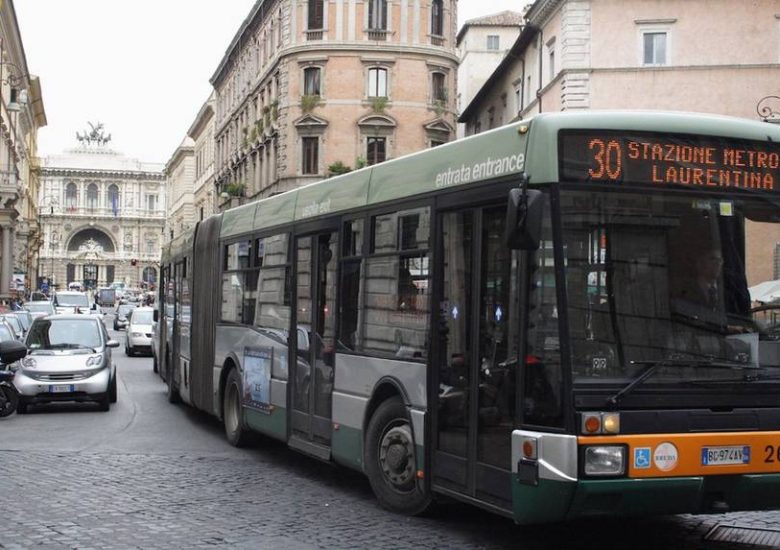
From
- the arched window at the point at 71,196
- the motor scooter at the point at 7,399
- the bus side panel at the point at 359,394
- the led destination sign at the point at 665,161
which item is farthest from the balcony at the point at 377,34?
the arched window at the point at 71,196

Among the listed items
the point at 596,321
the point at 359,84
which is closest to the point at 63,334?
the point at 596,321

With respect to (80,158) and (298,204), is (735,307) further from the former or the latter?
(80,158)

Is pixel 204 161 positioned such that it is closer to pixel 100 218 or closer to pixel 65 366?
pixel 100 218

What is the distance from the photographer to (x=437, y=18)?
58375 millimetres

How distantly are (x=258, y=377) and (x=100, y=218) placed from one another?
148651mm

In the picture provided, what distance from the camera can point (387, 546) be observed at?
7.98 meters

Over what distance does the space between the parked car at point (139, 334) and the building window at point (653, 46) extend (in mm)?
17621

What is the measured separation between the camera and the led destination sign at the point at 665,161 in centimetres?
714

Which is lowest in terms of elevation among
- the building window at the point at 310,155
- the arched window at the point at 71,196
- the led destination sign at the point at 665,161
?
the led destination sign at the point at 665,161

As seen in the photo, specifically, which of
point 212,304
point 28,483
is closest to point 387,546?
point 28,483

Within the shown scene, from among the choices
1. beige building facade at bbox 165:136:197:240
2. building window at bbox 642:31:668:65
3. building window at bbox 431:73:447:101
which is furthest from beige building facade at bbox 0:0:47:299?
building window at bbox 642:31:668:65

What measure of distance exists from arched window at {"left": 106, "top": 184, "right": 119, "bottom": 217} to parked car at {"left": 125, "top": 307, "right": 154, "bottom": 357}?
4811 inches

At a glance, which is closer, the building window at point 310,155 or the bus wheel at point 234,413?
the bus wheel at point 234,413

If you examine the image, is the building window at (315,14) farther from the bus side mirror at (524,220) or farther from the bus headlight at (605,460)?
the bus headlight at (605,460)
